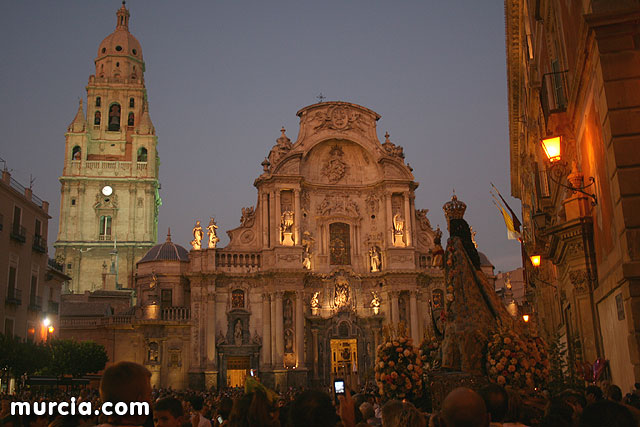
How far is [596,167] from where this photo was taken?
12883mm

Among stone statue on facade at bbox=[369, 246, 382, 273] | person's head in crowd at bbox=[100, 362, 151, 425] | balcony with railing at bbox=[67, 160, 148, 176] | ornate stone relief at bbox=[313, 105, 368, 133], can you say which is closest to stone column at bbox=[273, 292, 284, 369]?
stone statue on facade at bbox=[369, 246, 382, 273]

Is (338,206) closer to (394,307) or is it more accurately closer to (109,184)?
(394,307)

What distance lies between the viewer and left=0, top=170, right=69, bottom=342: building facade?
32781 millimetres

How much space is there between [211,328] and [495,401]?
40707 mm

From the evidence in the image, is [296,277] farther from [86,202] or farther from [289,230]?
[86,202]

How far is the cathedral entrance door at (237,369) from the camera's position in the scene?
146 feet

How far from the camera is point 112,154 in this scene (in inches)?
2894

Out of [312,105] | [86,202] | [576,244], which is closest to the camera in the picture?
[576,244]

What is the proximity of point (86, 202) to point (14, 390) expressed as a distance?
37.5m

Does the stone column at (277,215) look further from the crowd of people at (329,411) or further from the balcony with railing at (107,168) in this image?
the crowd of people at (329,411)

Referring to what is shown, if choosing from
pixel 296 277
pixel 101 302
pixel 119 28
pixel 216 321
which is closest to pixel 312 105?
pixel 296 277

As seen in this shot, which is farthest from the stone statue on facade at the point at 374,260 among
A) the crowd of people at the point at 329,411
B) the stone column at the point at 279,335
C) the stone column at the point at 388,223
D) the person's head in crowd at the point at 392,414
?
the person's head in crowd at the point at 392,414

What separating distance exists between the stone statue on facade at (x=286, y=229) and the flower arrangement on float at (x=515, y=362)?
116 ft

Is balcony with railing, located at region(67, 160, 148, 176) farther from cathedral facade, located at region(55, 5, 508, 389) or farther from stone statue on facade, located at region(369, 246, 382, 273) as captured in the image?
stone statue on facade, located at region(369, 246, 382, 273)
